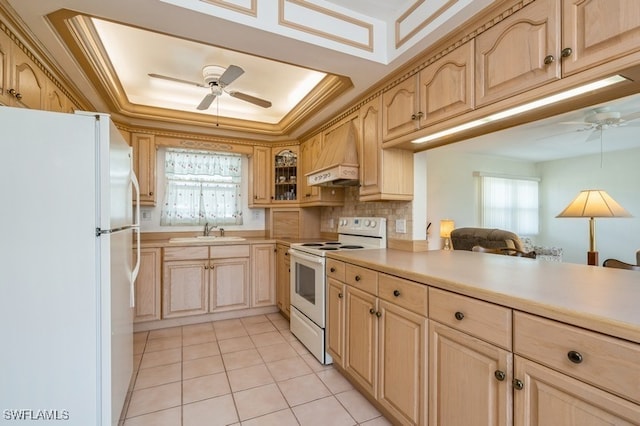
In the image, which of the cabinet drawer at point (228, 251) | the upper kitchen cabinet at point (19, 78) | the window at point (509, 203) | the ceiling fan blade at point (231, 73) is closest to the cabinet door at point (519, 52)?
the ceiling fan blade at point (231, 73)

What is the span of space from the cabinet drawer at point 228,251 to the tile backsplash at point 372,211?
3.49 feet

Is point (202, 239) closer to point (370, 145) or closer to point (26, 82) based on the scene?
point (26, 82)

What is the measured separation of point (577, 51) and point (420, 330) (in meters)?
1.35

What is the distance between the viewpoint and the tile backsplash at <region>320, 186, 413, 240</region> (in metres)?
2.48

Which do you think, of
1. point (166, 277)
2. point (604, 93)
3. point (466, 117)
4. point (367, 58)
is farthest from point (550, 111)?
point (166, 277)

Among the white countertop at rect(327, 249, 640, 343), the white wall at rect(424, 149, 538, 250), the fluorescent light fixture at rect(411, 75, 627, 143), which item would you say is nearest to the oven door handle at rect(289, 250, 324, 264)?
the white countertop at rect(327, 249, 640, 343)

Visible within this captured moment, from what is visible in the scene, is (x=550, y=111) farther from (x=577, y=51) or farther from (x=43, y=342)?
(x=43, y=342)

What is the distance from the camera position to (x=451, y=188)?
589 centimetres

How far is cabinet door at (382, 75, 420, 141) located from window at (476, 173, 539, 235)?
470cm

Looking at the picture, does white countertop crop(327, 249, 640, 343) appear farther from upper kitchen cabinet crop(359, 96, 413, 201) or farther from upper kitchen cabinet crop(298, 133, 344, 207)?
upper kitchen cabinet crop(298, 133, 344, 207)

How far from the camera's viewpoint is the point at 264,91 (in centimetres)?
310

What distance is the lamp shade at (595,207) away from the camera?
9.23ft

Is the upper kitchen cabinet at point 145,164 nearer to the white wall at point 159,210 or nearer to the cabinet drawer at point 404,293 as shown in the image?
the white wall at point 159,210

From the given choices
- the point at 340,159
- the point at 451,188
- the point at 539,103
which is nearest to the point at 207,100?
the point at 340,159
